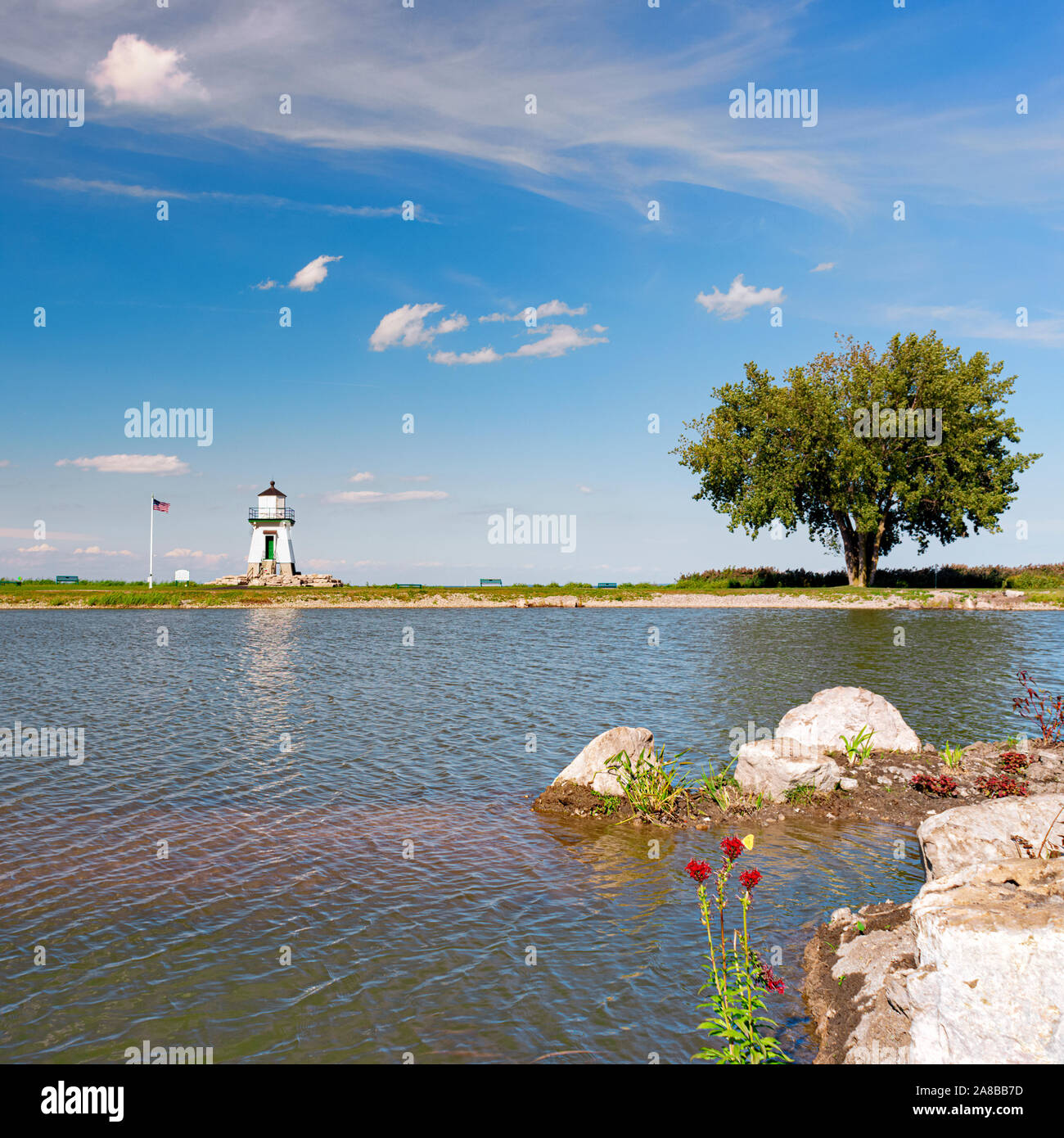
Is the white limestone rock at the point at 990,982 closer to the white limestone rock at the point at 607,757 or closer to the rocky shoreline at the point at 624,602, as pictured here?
the white limestone rock at the point at 607,757

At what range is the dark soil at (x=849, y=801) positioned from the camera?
43.2 feet

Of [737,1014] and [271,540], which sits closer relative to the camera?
[737,1014]

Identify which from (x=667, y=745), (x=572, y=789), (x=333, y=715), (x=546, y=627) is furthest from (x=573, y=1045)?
(x=546, y=627)

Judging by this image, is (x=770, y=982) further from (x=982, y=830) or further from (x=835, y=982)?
(x=982, y=830)

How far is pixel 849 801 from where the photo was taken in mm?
13750

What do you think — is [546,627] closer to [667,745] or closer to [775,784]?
→ [667,745]

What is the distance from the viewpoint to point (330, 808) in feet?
44.8

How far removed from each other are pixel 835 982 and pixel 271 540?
9443cm

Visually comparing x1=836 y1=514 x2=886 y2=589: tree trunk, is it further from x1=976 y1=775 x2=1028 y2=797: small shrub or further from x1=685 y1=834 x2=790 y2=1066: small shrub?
x1=685 y1=834 x2=790 y2=1066: small shrub

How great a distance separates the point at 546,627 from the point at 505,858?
44.0 meters
